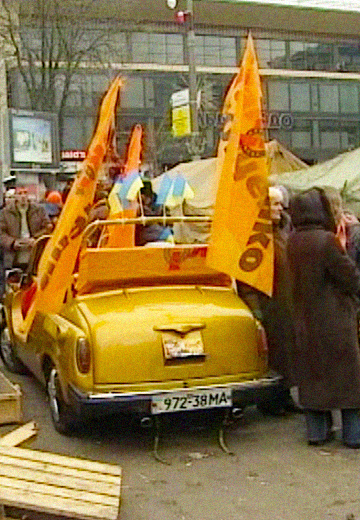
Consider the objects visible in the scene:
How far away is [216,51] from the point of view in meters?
52.1

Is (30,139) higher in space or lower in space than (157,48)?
lower

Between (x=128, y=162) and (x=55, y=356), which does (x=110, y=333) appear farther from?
(x=128, y=162)

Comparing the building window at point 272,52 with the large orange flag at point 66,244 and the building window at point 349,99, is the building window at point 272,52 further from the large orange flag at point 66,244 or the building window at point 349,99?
the large orange flag at point 66,244

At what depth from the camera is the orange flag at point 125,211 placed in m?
8.95

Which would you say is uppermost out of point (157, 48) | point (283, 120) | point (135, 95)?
point (157, 48)

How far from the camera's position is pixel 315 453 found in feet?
21.9

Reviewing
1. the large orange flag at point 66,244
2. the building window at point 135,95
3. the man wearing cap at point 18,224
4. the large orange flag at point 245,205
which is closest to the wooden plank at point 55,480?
the large orange flag at point 245,205

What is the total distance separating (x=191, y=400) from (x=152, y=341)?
1.62ft

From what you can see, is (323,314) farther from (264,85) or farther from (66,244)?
(264,85)

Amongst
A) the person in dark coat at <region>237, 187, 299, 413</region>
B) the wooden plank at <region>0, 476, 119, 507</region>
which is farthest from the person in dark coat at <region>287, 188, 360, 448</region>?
the wooden plank at <region>0, 476, 119, 507</region>

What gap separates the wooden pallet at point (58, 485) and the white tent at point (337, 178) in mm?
8515

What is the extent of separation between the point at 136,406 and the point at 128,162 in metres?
5.50

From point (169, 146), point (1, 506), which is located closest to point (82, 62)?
point (169, 146)

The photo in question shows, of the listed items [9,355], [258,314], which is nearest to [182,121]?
[9,355]
